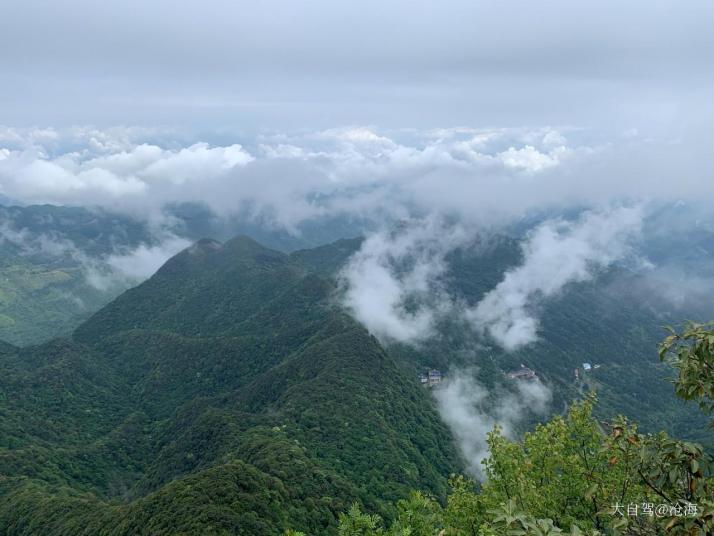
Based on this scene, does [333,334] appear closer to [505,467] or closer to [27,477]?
[27,477]

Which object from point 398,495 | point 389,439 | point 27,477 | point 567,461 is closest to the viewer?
point 567,461

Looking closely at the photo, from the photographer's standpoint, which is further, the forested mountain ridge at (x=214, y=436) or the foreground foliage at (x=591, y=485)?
the forested mountain ridge at (x=214, y=436)

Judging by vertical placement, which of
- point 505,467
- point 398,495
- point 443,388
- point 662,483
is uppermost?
point 662,483

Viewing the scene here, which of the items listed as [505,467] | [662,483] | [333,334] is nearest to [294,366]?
[333,334]

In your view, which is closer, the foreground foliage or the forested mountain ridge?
the foreground foliage

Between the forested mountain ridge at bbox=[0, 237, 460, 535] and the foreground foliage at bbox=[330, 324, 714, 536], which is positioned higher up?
the foreground foliage at bbox=[330, 324, 714, 536]

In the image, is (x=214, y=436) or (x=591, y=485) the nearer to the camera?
(x=591, y=485)

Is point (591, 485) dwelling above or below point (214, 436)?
above

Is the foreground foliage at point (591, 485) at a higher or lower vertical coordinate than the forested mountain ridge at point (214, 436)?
higher
